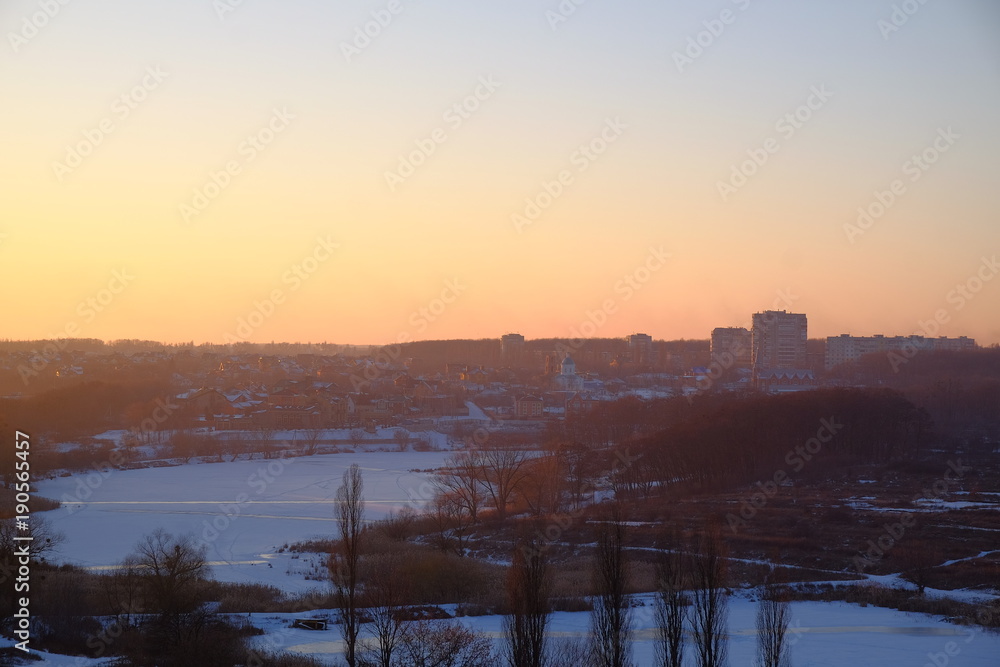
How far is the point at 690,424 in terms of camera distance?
95.3ft

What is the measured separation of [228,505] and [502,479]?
7.75 meters

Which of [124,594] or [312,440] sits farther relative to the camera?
[312,440]

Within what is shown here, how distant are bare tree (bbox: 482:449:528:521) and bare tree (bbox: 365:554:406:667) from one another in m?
7.35

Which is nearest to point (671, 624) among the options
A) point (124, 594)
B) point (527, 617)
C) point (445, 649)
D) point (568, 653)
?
point (568, 653)

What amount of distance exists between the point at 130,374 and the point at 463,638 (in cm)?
5666

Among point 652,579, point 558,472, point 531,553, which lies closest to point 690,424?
point 558,472

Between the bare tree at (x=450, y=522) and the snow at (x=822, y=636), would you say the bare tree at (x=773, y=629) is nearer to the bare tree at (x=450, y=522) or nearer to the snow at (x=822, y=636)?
the snow at (x=822, y=636)

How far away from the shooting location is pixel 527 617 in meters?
9.14

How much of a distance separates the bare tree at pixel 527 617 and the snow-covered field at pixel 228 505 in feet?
19.7

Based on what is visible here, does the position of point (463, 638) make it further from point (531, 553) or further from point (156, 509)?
point (156, 509)

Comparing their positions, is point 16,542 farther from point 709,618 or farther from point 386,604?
point 709,618

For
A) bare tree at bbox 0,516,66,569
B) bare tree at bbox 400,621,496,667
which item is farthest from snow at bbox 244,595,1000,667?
bare tree at bbox 0,516,66,569

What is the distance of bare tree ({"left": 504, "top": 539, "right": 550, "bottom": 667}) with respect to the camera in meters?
8.96

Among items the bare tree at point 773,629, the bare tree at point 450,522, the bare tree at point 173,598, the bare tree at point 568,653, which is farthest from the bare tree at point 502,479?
the bare tree at point 773,629
